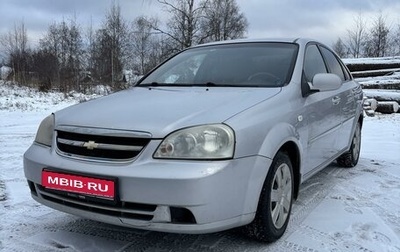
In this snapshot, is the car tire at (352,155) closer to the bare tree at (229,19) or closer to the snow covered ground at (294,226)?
the snow covered ground at (294,226)

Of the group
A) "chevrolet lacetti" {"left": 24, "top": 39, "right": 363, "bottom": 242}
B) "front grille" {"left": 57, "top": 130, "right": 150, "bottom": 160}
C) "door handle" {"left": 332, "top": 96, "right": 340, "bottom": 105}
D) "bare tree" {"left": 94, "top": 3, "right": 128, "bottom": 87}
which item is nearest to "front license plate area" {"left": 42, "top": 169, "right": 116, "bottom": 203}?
"chevrolet lacetti" {"left": 24, "top": 39, "right": 363, "bottom": 242}

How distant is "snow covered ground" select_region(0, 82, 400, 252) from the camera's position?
263 centimetres

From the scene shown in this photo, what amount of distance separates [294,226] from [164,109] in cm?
136

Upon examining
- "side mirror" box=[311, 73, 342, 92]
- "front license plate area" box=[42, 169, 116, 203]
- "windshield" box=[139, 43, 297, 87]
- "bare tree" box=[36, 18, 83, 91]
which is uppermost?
Answer: "bare tree" box=[36, 18, 83, 91]

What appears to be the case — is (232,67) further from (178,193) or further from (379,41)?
(379,41)

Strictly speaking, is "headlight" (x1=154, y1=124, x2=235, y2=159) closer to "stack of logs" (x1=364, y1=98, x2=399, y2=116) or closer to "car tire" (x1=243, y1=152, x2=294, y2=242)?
"car tire" (x1=243, y1=152, x2=294, y2=242)

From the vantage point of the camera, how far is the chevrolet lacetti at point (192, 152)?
2137 millimetres

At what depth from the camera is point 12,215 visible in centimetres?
316

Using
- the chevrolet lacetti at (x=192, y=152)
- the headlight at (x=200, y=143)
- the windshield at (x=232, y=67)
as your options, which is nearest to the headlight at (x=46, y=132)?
the chevrolet lacetti at (x=192, y=152)

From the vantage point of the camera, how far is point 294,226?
3.01 meters

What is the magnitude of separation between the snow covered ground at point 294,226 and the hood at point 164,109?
0.82 m

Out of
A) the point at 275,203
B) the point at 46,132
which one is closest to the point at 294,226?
the point at 275,203

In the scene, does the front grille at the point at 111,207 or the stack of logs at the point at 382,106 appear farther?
the stack of logs at the point at 382,106

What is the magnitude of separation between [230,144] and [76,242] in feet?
4.20
